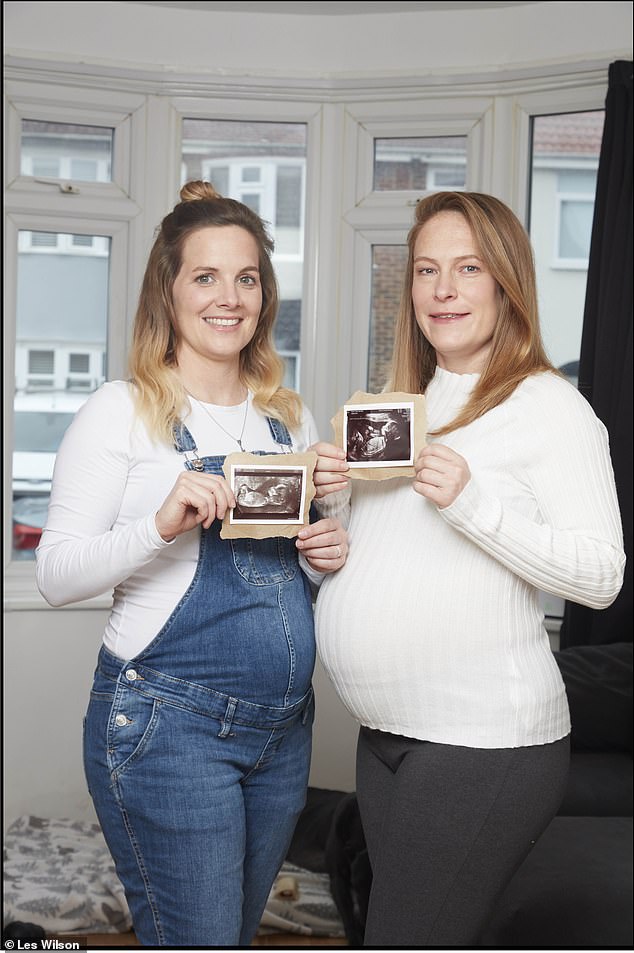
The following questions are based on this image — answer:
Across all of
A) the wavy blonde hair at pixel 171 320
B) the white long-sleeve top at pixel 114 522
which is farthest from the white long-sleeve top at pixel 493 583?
the wavy blonde hair at pixel 171 320

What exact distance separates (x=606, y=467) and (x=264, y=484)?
2.07 ft

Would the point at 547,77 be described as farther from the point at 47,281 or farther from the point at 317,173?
the point at 47,281

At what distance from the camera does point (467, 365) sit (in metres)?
1.98

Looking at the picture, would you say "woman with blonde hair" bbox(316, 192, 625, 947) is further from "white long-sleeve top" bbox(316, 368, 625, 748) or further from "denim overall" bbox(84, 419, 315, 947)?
"denim overall" bbox(84, 419, 315, 947)

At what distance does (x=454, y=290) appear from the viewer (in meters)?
1.90

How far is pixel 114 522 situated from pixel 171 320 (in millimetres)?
439

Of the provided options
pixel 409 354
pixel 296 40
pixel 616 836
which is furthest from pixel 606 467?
pixel 296 40

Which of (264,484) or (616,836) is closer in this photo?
(264,484)

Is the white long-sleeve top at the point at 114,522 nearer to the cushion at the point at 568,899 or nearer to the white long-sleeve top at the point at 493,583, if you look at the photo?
the white long-sleeve top at the point at 493,583

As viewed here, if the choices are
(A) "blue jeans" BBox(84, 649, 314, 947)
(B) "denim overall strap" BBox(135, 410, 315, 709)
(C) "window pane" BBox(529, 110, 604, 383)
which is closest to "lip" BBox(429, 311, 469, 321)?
(B) "denim overall strap" BBox(135, 410, 315, 709)

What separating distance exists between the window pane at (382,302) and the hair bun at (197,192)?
7.56ft

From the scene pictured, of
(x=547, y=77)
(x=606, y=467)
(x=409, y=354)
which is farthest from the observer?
(x=547, y=77)

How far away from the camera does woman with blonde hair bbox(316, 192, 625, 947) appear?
67.9 inches

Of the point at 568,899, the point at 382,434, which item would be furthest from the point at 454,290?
the point at 568,899
